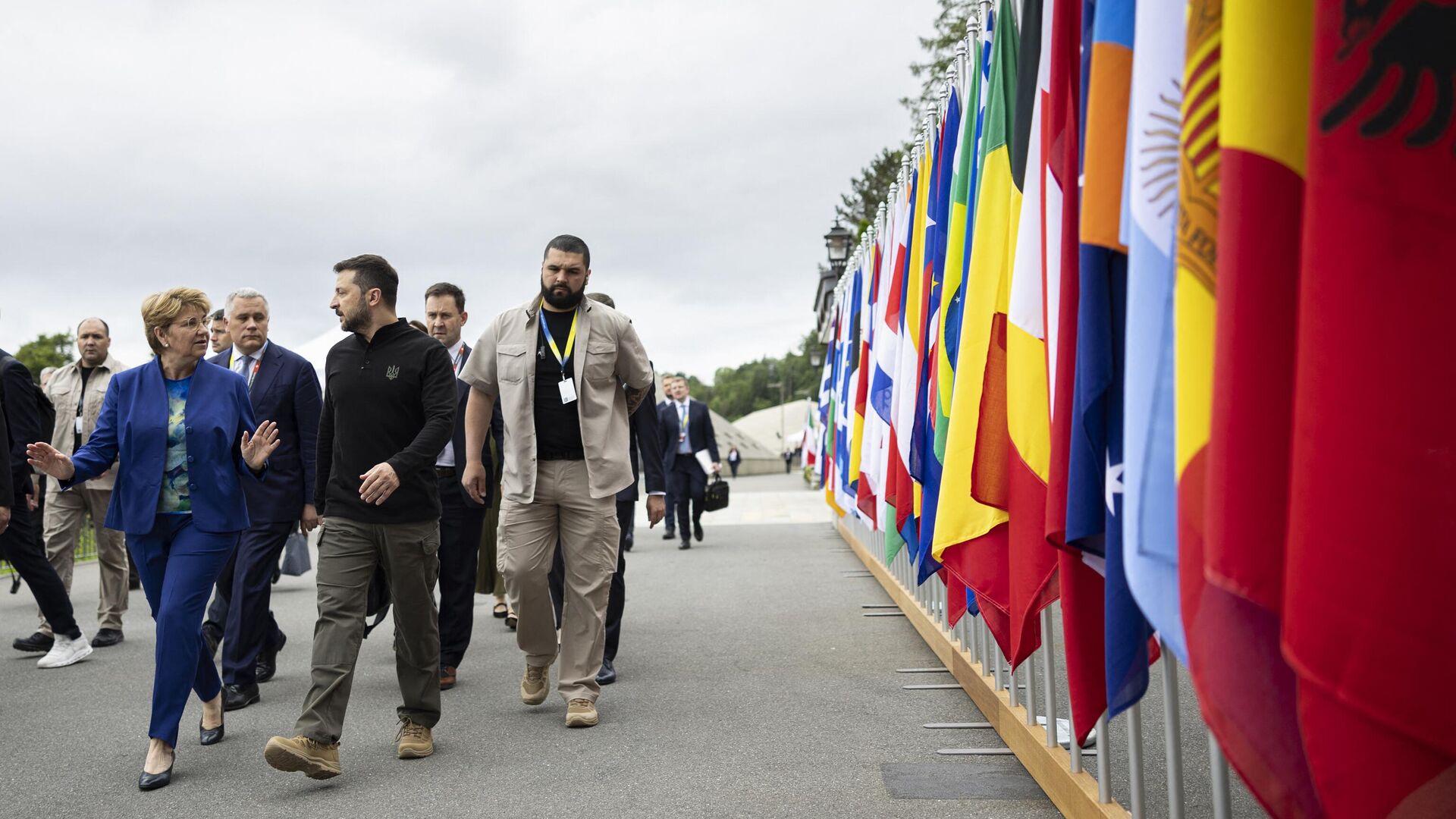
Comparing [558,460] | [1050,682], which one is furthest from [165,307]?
[1050,682]

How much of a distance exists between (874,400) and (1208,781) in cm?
257

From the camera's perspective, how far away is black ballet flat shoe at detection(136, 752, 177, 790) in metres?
4.50

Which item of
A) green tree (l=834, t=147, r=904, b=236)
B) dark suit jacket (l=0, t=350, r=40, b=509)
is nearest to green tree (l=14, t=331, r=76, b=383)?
green tree (l=834, t=147, r=904, b=236)

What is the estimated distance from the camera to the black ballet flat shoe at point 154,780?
4.50 m

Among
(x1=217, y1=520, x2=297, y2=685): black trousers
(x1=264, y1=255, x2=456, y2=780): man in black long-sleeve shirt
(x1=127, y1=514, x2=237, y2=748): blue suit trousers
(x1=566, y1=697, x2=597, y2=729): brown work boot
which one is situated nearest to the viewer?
(x1=127, y1=514, x2=237, y2=748): blue suit trousers

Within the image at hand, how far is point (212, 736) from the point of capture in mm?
5246

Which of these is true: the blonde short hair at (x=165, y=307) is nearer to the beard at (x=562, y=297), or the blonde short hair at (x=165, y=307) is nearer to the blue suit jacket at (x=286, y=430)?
the blue suit jacket at (x=286, y=430)

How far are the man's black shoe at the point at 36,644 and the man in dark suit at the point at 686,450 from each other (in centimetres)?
791

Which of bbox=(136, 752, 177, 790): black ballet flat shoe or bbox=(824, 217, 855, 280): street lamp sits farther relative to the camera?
bbox=(824, 217, 855, 280): street lamp

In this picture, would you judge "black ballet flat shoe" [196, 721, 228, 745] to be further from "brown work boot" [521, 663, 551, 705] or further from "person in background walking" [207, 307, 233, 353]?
"person in background walking" [207, 307, 233, 353]

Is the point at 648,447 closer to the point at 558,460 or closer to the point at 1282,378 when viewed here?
the point at 558,460

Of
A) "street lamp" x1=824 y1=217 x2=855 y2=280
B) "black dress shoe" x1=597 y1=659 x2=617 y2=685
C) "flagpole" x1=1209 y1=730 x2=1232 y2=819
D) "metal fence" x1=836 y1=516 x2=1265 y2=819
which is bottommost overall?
"black dress shoe" x1=597 y1=659 x2=617 y2=685

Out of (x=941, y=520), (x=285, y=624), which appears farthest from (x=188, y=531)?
(x=285, y=624)

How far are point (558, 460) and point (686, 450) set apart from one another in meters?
9.69
